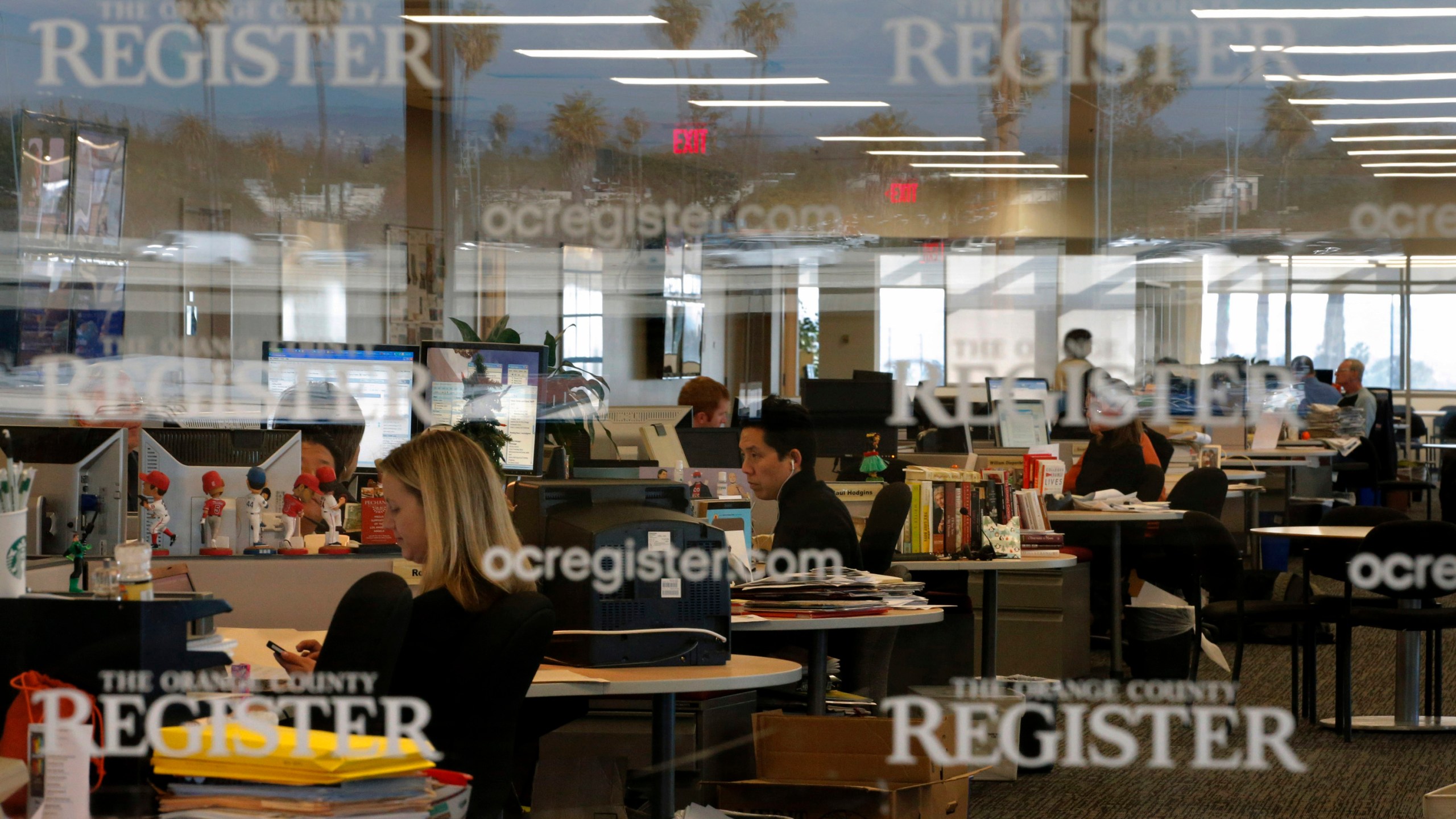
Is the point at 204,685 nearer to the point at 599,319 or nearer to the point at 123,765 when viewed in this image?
the point at 123,765

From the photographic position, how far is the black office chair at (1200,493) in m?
5.53

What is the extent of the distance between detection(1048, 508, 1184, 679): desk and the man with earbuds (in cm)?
129

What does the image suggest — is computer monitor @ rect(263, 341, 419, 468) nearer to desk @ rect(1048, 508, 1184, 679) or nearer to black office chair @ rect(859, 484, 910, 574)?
black office chair @ rect(859, 484, 910, 574)

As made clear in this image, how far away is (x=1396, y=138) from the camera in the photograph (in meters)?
4.39

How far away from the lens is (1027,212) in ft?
18.4

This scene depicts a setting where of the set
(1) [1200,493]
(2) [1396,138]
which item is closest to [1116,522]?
(1) [1200,493]

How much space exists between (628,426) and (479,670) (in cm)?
235

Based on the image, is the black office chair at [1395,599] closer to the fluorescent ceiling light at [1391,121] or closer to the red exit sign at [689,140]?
the fluorescent ceiling light at [1391,121]

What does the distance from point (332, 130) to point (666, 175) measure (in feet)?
5.89

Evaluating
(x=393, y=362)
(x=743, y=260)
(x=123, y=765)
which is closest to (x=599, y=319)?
(x=743, y=260)

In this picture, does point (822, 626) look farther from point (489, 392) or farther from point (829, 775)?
point (489, 392)

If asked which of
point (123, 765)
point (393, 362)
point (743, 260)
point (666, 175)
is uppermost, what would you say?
point (666, 175)

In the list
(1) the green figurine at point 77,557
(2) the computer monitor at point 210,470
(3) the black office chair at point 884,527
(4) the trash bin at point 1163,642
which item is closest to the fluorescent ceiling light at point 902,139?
(3) the black office chair at point 884,527

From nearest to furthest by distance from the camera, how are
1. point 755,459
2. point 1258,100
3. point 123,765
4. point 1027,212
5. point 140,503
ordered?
point 123,765
point 140,503
point 755,459
point 1258,100
point 1027,212
